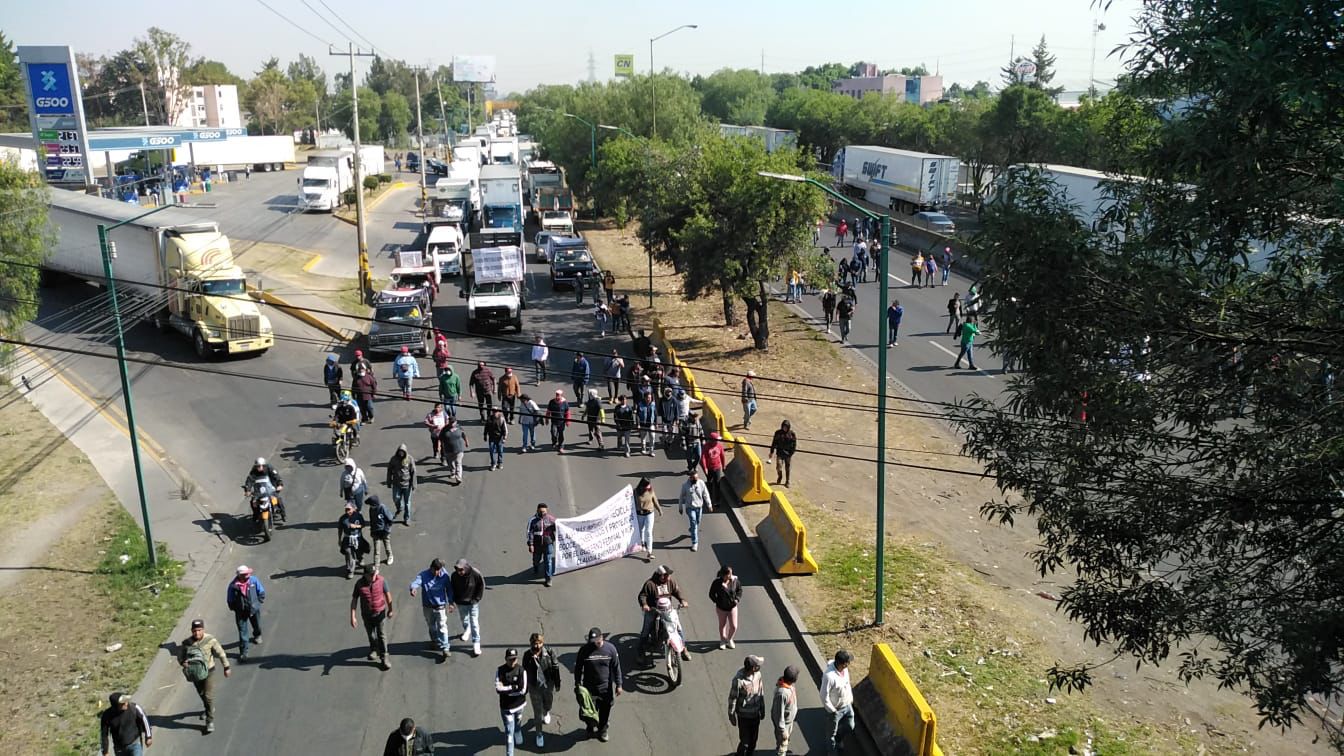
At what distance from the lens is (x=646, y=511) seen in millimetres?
15648

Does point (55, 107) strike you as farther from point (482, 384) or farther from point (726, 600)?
point (726, 600)

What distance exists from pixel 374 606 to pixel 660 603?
3612mm

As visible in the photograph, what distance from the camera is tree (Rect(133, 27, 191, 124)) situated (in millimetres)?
87312

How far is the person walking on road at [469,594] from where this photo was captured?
12664mm

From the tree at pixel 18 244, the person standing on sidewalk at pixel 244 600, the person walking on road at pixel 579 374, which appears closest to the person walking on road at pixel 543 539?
the person standing on sidewalk at pixel 244 600

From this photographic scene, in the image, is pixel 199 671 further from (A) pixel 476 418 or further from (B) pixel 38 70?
(B) pixel 38 70

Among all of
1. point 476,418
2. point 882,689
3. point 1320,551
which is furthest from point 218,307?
point 1320,551

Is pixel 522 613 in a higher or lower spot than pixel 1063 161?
lower

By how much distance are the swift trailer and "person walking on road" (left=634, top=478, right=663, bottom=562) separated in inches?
1878

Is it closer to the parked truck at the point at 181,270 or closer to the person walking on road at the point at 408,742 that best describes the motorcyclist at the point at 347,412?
the parked truck at the point at 181,270

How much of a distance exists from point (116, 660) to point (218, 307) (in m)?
16.3

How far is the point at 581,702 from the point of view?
35.4 feet

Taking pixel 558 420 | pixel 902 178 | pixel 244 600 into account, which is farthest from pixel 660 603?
pixel 902 178

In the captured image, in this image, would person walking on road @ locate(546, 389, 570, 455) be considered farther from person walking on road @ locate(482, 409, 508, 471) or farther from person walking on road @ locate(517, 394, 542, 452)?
person walking on road @ locate(482, 409, 508, 471)
